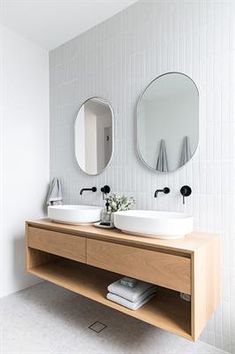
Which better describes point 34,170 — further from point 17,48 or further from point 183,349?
point 183,349

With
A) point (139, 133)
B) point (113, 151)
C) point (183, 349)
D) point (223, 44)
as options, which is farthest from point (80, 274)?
point (223, 44)

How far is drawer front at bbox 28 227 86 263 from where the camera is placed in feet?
5.56

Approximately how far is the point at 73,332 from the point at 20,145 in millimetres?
1659

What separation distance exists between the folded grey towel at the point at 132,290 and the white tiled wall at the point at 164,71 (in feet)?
1.51

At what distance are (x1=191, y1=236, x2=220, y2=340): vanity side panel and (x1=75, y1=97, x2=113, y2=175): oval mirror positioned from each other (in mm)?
1095

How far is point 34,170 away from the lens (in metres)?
2.53

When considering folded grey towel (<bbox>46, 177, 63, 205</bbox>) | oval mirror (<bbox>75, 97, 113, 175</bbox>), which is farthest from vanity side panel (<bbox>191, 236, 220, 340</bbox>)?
folded grey towel (<bbox>46, 177, 63, 205</bbox>)

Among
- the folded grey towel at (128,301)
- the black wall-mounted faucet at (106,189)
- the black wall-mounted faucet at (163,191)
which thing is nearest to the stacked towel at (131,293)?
the folded grey towel at (128,301)

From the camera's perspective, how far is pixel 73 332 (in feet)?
5.71

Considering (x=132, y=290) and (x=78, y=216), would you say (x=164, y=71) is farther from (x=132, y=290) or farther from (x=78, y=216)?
(x=132, y=290)

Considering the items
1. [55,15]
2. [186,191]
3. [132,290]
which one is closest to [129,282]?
[132,290]

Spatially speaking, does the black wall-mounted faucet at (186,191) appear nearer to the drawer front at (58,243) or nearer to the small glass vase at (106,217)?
the small glass vase at (106,217)

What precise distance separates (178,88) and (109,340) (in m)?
1.75

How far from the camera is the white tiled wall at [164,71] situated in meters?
1.52
